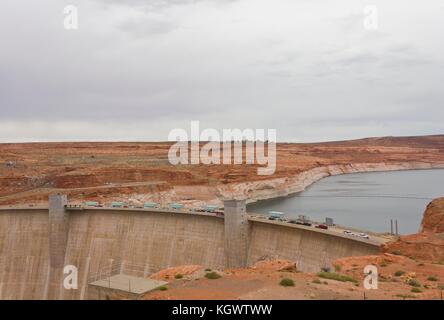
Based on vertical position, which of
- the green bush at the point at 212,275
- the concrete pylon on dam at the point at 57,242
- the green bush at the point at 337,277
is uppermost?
the green bush at the point at 337,277

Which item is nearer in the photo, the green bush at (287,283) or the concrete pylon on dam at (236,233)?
the green bush at (287,283)

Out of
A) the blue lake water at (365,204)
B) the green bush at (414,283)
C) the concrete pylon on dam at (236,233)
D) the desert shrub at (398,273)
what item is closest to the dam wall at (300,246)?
the concrete pylon on dam at (236,233)

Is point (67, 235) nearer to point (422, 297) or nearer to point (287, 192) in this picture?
point (422, 297)

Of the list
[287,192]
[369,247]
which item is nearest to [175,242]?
[369,247]

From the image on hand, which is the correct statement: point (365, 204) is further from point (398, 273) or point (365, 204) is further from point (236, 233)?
point (398, 273)

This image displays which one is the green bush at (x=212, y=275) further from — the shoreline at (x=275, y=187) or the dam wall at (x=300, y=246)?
the shoreline at (x=275, y=187)

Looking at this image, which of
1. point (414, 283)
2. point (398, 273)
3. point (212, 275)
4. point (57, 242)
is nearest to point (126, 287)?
point (212, 275)
